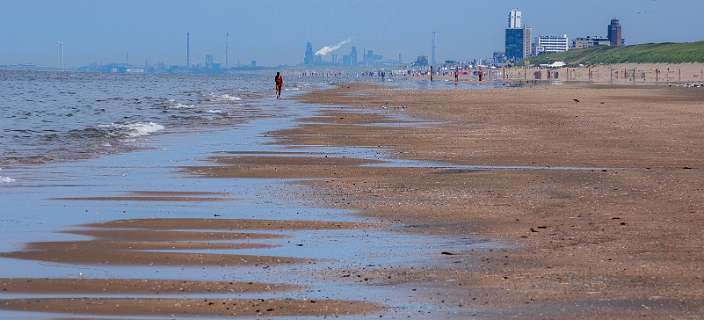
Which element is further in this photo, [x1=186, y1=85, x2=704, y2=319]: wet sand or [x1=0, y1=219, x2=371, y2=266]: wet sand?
[x1=0, y1=219, x2=371, y2=266]: wet sand

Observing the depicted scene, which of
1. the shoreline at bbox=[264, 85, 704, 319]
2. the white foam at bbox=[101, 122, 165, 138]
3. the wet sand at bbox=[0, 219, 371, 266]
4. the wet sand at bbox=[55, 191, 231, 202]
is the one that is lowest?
the white foam at bbox=[101, 122, 165, 138]

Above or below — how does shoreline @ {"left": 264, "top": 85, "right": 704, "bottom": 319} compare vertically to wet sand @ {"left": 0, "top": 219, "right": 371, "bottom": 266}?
above

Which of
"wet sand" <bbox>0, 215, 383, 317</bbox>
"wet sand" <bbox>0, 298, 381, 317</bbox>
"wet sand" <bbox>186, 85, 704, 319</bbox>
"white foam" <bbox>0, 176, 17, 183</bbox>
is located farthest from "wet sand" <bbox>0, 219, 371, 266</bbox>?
"white foam" <bbox>0, 176, 17, 183</bbox>

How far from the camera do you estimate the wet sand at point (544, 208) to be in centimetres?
745

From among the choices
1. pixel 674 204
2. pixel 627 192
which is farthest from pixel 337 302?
pixel 627 192

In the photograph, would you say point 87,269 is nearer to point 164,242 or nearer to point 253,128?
point 164,242

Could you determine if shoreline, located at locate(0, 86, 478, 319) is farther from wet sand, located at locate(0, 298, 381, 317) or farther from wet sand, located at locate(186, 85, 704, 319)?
wet sand, located at locate(186, 85, 704, 319)

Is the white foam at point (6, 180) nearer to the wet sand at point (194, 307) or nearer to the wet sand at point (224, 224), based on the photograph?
the wet sand at point (224, 224)

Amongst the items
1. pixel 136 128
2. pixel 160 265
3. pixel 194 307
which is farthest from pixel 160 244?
pixel 136 128

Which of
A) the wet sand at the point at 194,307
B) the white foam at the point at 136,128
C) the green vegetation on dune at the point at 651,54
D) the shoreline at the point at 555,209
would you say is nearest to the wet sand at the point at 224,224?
the shoreline at the point at 555,209

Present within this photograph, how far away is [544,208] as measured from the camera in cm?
1171

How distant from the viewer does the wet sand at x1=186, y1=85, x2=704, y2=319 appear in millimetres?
7445

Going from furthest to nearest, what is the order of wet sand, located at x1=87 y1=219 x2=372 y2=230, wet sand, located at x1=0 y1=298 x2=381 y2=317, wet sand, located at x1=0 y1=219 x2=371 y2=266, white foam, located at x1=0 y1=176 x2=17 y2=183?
1. white foam, located at x1=0 y1=176 x2=17 y2=183
2. wet sand, located at x1=87 y1=219 x2=372 y2=230
3. wet sand, located at x1=0 y1=219 x2=371 y2=266
4. wet sand, located at x1=0 y1=298 x2=381 y2=317

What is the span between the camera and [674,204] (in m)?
11.6
